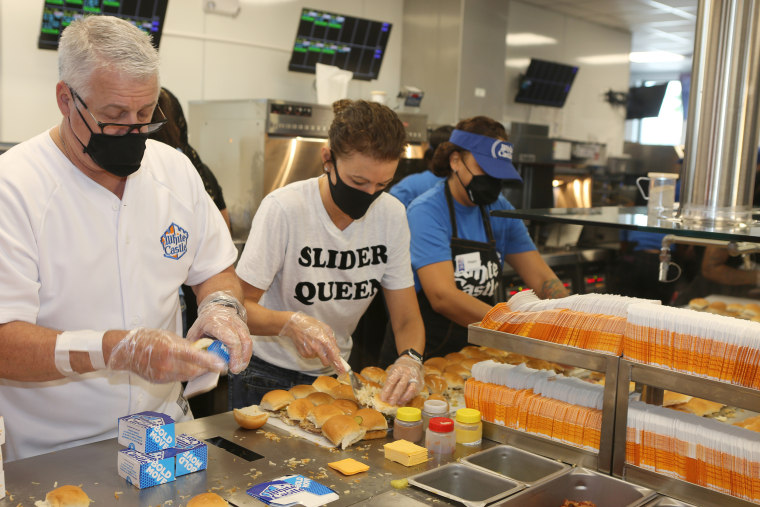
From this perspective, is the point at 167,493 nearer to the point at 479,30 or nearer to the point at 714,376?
the point at 714,376

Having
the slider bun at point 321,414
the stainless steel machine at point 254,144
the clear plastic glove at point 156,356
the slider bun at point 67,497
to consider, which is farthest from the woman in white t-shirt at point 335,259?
the stainless steel machine at point 254,144

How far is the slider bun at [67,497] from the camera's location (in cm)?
150

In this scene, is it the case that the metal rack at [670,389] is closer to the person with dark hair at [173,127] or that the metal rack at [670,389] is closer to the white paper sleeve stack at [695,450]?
the white paper sleeve stack at [695,450]

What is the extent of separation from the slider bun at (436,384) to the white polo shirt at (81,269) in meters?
0.87

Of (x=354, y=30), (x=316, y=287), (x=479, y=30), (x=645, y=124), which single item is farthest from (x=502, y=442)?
(x=645, y=124)

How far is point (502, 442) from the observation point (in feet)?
6.82

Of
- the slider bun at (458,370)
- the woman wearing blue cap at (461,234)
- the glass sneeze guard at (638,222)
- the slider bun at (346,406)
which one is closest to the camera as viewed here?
the glass sneeze guard at (638,222)

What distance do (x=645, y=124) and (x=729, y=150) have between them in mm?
10378

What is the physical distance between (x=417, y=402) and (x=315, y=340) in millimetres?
411

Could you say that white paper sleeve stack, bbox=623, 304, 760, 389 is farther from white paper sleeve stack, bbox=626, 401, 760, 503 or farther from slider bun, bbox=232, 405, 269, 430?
slider bun, bbox=232, 405, 269, 430

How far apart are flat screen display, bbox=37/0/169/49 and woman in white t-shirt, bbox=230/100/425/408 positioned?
2.80 m

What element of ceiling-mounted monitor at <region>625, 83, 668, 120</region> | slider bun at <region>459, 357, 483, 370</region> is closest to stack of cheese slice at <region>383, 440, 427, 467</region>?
slider bun at <region>459, 357, 483, 370</region>

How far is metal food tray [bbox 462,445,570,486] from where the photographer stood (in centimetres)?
187

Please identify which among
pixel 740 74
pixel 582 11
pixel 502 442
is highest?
pixel 582 11
